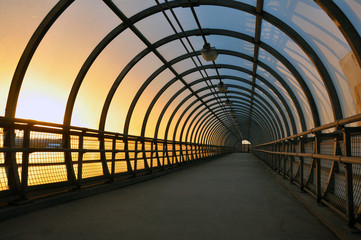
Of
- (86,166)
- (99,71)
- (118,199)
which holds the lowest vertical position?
(118,199)

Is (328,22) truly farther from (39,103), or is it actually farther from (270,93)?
(270,93)

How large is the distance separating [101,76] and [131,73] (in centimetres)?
156

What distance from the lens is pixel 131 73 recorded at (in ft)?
34.3

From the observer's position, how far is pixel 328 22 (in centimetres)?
580

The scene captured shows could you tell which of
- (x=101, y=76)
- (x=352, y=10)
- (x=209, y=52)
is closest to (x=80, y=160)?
(x=101, y=76)

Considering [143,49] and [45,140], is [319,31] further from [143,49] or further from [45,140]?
[45,140]

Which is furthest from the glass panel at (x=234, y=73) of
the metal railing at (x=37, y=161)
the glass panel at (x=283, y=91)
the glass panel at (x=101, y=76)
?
the metal railing at (x=37, y=161)

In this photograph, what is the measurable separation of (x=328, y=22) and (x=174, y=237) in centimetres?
537

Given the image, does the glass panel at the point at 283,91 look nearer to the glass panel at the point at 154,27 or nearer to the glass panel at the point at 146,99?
the glass panel at the point at 146,99

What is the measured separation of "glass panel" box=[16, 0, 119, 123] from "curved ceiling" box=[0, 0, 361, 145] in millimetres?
25

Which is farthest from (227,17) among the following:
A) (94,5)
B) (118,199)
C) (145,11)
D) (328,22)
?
(118,199)

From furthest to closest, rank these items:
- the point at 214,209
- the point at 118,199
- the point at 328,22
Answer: the point at 328,22 → the point at 118,199 → the point at 214,209

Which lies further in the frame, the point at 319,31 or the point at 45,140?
the point at 319,31

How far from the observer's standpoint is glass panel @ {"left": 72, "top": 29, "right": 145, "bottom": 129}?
28.1 ft
